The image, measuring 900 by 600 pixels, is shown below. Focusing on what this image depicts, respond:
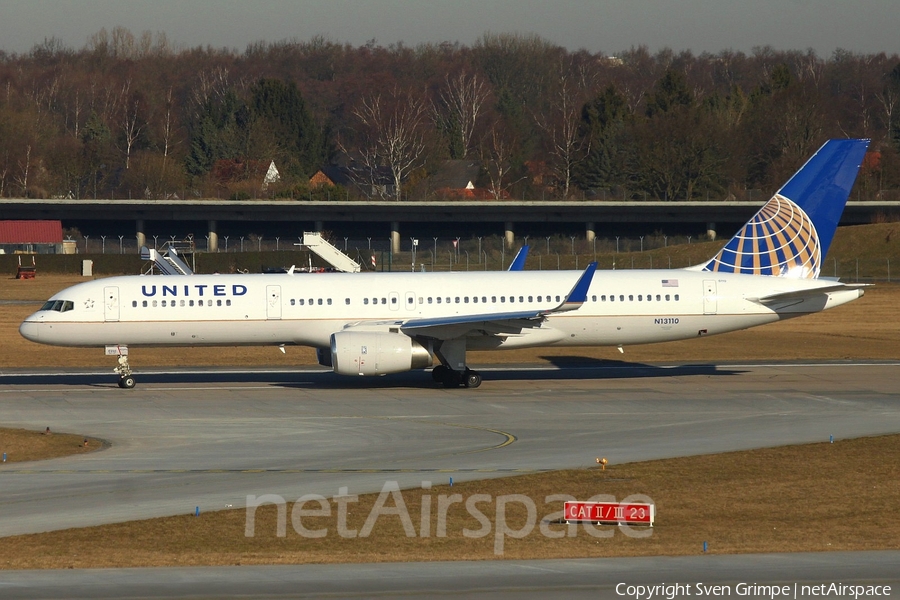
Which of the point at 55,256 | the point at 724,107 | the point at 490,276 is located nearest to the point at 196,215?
the point at 55,256

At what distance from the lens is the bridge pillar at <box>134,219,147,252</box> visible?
10506 cm

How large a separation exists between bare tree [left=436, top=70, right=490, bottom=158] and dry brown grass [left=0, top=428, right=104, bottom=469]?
119174 millimetres

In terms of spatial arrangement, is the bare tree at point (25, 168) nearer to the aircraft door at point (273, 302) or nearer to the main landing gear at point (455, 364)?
the aircraft door at point (273, 302)

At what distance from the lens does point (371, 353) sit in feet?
104

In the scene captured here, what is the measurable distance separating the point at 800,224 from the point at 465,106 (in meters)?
118

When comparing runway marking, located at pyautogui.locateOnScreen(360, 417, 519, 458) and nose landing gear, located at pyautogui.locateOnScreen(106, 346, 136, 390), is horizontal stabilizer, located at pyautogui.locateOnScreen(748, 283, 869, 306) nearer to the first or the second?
runway marking, located at pyautogui.locateOnScreen(360, 417, 519, 458)

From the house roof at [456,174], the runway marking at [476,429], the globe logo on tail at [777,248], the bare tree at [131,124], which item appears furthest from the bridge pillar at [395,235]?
the runway marking at [476,429]

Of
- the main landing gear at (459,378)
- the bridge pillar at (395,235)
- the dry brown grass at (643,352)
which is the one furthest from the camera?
the bridge pillar at (395,235)

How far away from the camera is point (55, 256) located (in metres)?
89.4

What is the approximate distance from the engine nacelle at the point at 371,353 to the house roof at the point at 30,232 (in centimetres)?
7885

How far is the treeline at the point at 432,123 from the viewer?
118938mm

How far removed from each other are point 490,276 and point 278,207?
70.0m

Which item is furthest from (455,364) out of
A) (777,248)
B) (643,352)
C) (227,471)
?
(227,471)

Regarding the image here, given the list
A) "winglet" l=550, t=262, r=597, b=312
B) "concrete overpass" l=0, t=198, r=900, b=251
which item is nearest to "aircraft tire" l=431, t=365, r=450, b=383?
"winglet" l=550, t=262, r=597, b=312
